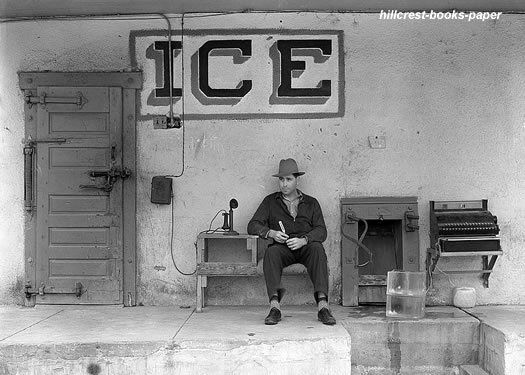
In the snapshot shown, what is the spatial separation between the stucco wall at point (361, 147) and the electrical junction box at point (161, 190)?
106mm

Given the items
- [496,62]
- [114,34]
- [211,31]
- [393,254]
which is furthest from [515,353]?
[114,34]

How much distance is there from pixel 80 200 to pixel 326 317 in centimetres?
256

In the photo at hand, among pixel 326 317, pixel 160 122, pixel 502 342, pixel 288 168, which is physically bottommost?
pixel 502 342

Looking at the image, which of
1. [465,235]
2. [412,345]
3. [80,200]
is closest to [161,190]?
[80,200]

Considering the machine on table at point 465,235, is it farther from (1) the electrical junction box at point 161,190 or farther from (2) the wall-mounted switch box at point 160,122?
(2) the wall-mounted switch box at point 160,122

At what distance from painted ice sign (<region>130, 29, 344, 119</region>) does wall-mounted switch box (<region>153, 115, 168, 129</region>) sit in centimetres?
6

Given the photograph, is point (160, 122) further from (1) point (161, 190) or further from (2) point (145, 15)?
(2) point (145, 15)

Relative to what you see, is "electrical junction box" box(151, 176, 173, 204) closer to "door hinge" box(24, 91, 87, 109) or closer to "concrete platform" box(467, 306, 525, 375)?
"door hinge" box(24, 91, 87, 109)

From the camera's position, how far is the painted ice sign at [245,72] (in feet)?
19.8

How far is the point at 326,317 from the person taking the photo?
16.5 feet

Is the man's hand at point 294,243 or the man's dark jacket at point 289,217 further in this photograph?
the man's dark jacket at point 289,217

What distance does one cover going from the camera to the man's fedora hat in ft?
18.5

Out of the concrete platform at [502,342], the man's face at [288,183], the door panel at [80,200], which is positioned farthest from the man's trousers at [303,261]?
the door panel at [80,200]

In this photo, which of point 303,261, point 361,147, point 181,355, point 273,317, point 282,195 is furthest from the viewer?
point 361,147
